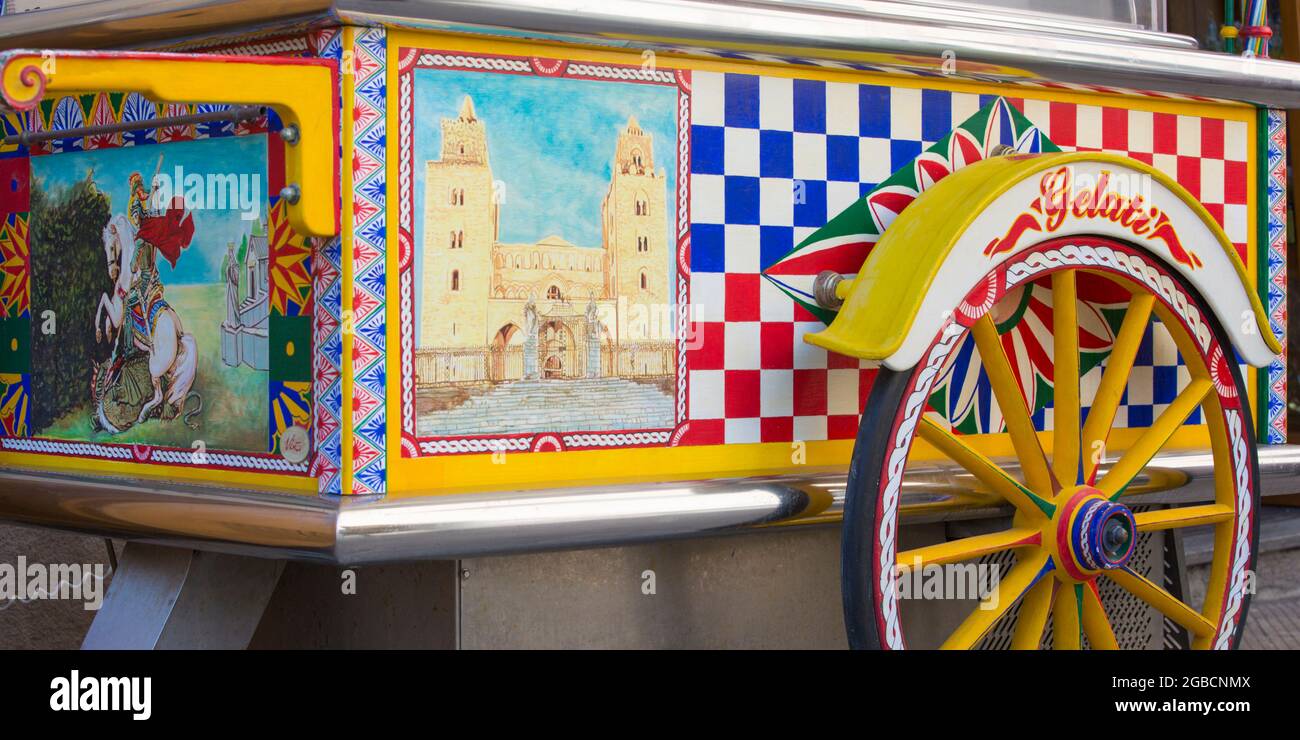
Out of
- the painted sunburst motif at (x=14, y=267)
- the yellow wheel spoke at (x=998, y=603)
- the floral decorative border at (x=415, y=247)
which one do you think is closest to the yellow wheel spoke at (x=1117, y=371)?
the yellow wheel spoke at (x=998, y=603)

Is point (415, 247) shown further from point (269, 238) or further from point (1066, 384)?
point (1066, 384)

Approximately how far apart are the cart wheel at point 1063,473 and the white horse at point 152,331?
0.98m

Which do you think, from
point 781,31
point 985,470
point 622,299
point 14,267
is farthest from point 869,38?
point 14,267

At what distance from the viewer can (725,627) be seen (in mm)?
2240

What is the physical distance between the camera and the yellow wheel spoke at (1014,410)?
7.09 feet

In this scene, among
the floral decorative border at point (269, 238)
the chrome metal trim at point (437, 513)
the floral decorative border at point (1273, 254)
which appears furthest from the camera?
the floral decorative border at point (1273, 254)

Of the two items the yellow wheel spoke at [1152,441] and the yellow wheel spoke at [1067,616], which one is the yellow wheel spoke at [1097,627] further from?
the yellow wheel spoke at [1152,441]

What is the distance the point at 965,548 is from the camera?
2092 millimetres

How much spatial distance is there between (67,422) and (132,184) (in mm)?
422

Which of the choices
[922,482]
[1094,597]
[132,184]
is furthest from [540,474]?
[1094,597]

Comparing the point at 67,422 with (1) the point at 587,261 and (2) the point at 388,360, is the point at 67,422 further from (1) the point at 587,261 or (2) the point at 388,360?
(1) the point at 587,261

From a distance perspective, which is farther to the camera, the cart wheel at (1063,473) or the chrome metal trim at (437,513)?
the cart wheel at (1063,473)


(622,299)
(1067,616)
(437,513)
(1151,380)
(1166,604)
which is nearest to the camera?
(437,513)

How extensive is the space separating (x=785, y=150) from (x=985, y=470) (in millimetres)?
572
